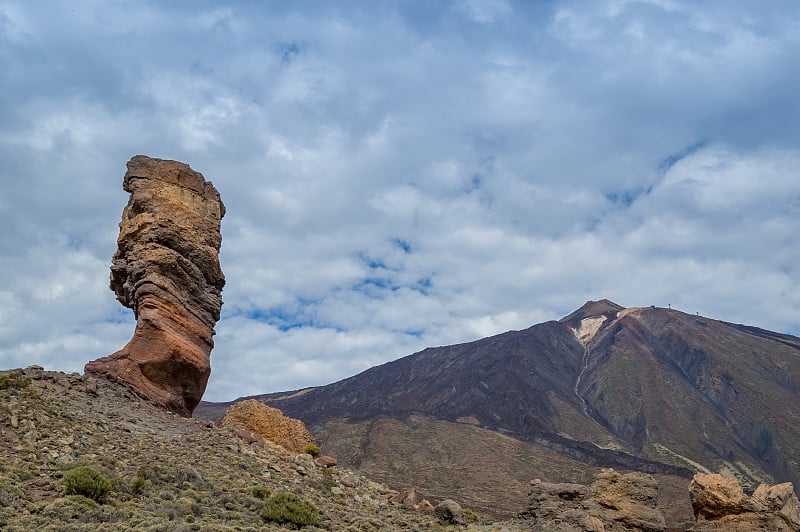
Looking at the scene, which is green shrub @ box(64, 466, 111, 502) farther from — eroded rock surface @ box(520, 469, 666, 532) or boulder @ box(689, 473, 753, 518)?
boulder @ box(689, 473, 753, 518)

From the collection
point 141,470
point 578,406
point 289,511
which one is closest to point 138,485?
point 141,470

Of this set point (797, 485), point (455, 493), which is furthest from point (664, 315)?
point (455, 493)

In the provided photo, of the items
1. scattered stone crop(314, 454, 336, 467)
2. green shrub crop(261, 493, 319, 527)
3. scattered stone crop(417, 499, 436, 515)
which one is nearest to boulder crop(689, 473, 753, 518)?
scattered stone crop(417, 499, 436, 515)

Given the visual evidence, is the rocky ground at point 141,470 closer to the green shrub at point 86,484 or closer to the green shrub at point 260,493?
the green shrub at point 260,493

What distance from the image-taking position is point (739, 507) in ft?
63.5

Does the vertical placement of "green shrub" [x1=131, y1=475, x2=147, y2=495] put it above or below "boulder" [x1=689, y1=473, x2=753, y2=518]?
above

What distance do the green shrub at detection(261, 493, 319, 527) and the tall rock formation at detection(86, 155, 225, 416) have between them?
802cm

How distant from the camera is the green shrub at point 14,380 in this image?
18.2 m

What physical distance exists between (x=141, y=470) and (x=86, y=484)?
2.16m

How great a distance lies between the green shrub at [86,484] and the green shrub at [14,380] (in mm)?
5898

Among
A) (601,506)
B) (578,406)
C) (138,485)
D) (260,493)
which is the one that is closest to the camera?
(138,485)

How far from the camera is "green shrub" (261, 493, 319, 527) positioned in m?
15.5

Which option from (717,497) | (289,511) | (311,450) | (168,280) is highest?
(168,280)

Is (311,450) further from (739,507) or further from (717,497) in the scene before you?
(739,507)
